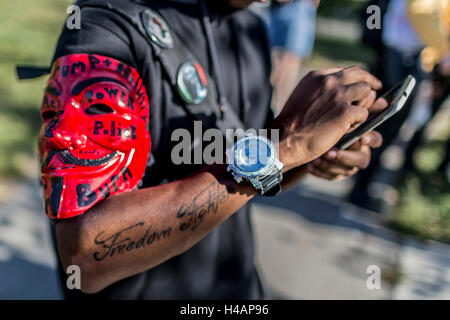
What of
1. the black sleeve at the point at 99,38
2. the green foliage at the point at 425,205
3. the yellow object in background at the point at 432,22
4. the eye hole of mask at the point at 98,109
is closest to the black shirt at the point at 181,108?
the black sleeve at the point at 99,38

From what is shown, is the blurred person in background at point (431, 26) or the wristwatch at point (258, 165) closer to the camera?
the wristwatch at point (258, 165)

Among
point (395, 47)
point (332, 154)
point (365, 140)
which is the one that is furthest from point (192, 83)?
point (395, 47)

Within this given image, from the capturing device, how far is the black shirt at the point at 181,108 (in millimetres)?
1021

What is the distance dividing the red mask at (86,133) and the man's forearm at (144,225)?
0.05 metres

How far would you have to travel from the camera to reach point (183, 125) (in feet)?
3.81

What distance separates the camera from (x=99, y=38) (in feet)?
3.25

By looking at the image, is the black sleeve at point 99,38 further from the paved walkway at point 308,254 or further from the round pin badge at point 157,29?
the paved walkway at point 308,254

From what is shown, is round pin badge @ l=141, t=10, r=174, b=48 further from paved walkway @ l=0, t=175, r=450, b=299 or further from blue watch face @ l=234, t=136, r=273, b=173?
paved walkway @ l=0, t=175, r=450, b=299

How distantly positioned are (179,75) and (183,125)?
15cm

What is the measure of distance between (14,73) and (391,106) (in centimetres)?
545

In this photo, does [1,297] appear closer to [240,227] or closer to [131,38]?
[240,227]

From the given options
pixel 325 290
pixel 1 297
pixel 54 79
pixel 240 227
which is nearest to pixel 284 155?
pixel 240 227

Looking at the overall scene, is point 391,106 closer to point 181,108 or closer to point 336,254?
point 181,108

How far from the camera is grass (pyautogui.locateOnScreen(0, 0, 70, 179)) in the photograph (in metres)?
3.83
